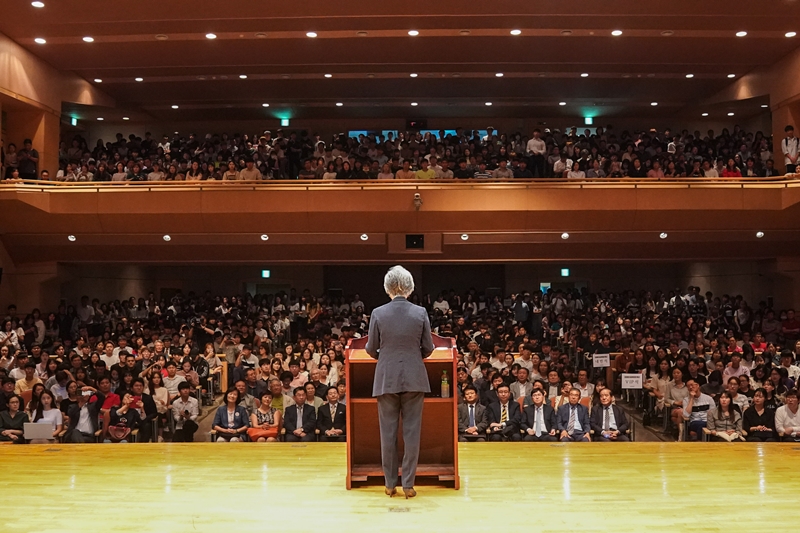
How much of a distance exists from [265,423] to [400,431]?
2.99m

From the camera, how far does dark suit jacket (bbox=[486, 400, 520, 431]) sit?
7.00 metres

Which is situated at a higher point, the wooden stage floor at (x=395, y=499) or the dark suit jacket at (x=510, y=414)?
the dark suit jacket at (x=510, y=414)

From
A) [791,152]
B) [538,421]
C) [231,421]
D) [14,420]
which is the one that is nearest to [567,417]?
[538,421]

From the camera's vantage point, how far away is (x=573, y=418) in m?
6.90

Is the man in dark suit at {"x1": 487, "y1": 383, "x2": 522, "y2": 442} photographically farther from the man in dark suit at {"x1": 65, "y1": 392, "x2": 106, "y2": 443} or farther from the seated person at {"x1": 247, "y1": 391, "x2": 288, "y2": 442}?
the man in dark suit at {"x1": 65, "y1": 392, "x2": 106, "y2": 443}

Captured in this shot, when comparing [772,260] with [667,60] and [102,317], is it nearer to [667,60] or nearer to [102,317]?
[667,60]

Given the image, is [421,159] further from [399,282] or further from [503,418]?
[399,282]

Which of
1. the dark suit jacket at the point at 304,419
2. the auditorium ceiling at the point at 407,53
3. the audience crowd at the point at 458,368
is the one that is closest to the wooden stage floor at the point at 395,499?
the audience crowd at the point at 458,368

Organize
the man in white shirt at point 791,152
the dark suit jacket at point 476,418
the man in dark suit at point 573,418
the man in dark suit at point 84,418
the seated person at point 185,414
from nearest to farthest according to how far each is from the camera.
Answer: the man in dark suit at point 573,418, the dark suit jacket at point 476,418, the man in dark suit at point 84,418, the seated person at point 185,414, the man in white shirt at point 791,152

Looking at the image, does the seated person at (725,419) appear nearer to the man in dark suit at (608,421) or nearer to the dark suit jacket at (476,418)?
the man in dark suit at (608,421)

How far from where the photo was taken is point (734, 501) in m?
4.05

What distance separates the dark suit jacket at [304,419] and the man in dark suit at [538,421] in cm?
188

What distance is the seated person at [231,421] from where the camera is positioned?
22.6ft

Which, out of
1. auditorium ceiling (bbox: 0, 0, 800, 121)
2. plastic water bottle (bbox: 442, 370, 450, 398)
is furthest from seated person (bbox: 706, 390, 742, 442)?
auditorium ceiling (bbox: 0, 0, 800, 121)
